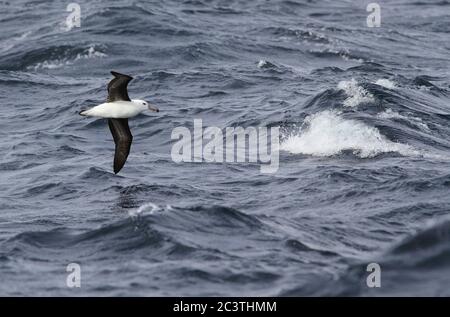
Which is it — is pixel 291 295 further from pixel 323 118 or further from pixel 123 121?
pixel 323 118

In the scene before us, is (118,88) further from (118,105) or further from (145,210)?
(145,210)

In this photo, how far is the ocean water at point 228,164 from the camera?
17.6 meters

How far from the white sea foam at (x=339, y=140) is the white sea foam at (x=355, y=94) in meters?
1.12

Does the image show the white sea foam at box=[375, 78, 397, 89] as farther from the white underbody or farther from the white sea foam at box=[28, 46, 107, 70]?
the white underbody

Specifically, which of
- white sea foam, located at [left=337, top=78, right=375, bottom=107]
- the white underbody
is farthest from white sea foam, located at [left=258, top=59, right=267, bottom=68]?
the white underbody

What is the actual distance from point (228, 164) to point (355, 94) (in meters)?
5.57

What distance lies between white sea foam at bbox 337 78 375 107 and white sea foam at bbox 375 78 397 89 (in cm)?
124

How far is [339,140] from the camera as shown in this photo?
25.5 metres

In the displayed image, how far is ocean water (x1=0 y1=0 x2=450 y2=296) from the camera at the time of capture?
57.8 ft

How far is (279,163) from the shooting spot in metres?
24.5

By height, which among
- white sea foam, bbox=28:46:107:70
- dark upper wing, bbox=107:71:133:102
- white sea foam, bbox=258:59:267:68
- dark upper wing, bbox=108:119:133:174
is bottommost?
dark upper wing, bbox=108:119:133:174

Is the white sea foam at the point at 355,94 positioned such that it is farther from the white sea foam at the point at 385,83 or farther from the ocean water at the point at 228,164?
the white sea foam at the point at 385,83

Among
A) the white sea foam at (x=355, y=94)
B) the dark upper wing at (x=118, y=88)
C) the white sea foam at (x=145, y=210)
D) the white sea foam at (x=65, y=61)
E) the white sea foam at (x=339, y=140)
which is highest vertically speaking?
the white sea foam at (x=65, y=61)

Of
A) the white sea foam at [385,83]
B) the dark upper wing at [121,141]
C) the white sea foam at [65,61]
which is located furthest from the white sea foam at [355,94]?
the white sea foam at [65,61]
